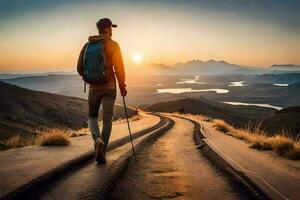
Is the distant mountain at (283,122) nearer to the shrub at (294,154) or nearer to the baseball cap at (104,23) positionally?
the shrub at (294,154)

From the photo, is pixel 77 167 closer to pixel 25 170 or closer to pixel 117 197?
pixel 25 170

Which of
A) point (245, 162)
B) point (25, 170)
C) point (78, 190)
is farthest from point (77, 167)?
point (245, 162)

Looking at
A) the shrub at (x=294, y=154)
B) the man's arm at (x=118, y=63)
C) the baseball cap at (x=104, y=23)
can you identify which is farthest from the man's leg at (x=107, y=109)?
the shrub at (x=294, y=154)

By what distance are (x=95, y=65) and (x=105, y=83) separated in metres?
0.36

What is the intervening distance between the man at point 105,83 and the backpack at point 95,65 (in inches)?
1.6

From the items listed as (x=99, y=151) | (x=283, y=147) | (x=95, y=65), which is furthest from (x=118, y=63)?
(x=283, y=147)

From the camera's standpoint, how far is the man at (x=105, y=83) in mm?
7098

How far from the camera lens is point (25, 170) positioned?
19.9 feet

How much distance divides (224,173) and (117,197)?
7.92ft

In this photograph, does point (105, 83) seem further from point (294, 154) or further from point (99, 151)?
point (294, 154)

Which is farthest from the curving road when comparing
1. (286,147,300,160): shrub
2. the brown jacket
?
(286,147,300,160): shrub

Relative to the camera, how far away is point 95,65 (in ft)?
23.2

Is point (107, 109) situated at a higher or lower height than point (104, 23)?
lower

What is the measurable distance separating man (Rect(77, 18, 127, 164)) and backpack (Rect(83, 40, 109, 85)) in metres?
0.04
